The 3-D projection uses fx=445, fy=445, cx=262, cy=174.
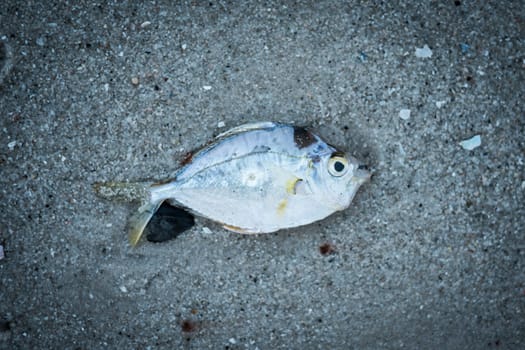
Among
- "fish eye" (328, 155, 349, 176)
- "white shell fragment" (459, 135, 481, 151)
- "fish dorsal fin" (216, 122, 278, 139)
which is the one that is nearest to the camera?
"fish eye" (328, 155, 349, 176)

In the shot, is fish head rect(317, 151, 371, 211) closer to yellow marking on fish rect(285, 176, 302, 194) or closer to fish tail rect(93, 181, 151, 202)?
yellow marking on fish rect(285, 176, 302, 194)

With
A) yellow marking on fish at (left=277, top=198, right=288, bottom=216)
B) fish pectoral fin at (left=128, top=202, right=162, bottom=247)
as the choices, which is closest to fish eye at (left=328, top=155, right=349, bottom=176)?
yellow marking on fish at (left=277, top=198, right=288, bottom=216)

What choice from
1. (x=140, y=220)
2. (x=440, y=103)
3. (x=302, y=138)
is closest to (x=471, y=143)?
(x=440, y=103)

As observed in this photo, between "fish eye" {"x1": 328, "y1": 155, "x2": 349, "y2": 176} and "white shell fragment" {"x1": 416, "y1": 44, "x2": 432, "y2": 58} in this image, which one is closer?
"fish eye" {"x1": 328, "y1": 155, "x2": 349, "y2": 176}

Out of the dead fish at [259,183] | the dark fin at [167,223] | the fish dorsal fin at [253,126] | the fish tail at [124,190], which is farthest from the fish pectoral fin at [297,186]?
the fish tail at [124,190]

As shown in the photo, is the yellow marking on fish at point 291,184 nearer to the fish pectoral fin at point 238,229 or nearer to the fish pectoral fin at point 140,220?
the fish pectoral fin at point 238,229

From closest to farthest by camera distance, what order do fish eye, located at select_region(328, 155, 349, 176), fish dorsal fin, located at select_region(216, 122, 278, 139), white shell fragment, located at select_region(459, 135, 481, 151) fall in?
1. fish eye, located at select_region(328, 155, 349, 176)
2. fish dorsal fin, located at select_region(216, 122, 278, 139)
3. white shell fragment, located at select_region(459, 135, 481, 151)

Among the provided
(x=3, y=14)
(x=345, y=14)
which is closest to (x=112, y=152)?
(x=3, y=14)
